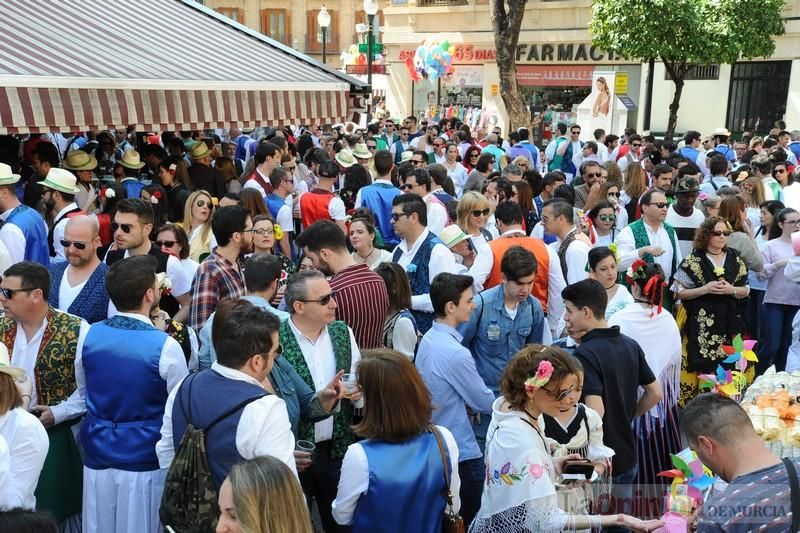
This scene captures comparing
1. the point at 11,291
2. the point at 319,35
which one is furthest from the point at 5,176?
the point at 319,35

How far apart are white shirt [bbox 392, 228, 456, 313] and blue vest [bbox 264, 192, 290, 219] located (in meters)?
2.43

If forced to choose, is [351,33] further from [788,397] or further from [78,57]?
[788,397]

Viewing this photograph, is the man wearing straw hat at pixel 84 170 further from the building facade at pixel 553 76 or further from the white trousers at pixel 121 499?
the building facade at pixel 553 76

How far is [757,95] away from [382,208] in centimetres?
2098

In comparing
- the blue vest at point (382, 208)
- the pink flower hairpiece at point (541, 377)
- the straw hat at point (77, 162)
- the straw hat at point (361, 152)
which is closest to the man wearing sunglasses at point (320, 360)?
the pink flower hairpiece at point (541, 377)

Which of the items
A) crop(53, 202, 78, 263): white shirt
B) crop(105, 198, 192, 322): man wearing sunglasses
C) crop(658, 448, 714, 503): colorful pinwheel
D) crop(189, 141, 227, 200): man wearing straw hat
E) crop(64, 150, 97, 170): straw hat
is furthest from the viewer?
crop(189, 141, 227, 200): man wearing straw hat

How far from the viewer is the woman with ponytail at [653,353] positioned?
4805mm

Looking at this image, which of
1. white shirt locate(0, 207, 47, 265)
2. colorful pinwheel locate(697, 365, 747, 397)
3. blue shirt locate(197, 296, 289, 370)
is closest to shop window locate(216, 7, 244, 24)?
white shirt locate(0, 207, 47, 265)

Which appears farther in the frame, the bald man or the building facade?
the building facade

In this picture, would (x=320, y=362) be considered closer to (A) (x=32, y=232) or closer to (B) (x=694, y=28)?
(A) (x=32, y=232)

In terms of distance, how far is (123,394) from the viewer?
358cm

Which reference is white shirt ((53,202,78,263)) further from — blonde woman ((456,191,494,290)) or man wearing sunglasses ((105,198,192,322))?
blonde woman ((456,191,494,290))

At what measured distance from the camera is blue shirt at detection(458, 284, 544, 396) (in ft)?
15.8

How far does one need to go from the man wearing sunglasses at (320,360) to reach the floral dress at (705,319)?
3101 mm
